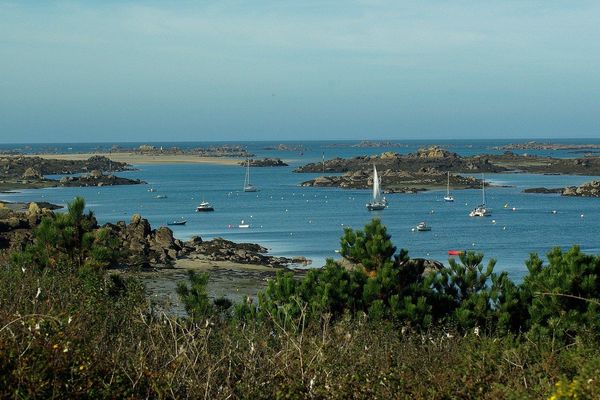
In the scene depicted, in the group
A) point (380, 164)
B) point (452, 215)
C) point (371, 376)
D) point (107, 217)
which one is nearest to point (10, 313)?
point (371, 376)

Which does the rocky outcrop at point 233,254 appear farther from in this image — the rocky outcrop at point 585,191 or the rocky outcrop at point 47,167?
the rocky outcrop at point 47,167

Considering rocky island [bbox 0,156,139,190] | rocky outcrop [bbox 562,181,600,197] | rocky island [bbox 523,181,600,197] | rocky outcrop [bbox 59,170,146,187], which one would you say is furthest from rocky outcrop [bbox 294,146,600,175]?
rocky outcrop [bbox 59,170,146,187]

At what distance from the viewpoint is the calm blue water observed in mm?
59844

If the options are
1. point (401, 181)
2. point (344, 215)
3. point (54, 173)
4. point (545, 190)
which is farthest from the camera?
point (54, 173)

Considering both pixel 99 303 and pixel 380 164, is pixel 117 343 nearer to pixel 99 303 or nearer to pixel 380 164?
pixel 99 303

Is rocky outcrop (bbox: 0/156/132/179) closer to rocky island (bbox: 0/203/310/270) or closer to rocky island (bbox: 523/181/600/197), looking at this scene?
rocky island (bbox: 523/181/600/197)

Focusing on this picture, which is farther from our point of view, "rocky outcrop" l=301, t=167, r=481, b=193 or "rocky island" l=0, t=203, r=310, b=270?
"rocky outcrop" l=301, t=167, r=481, b=193

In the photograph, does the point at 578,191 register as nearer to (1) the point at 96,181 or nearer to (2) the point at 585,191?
(2) the point at 585,191

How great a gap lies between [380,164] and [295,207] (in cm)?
5822

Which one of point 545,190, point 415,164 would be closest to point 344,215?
point 545,190

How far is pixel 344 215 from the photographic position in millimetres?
83062

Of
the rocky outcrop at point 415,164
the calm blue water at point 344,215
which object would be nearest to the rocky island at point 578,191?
the calm blue water at point 344,215

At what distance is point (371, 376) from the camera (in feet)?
33.1

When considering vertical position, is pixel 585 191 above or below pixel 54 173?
above
